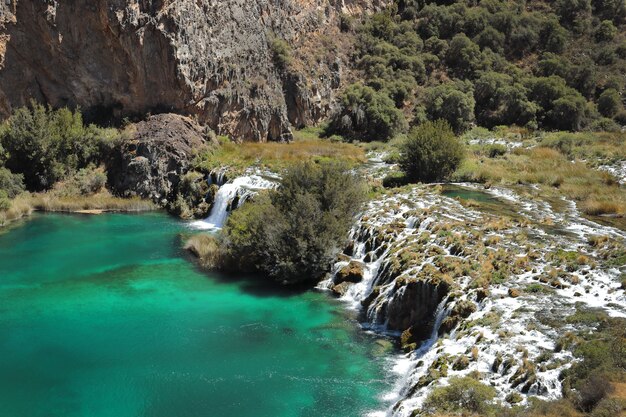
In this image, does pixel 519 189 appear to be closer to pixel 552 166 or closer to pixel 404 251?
pixel 552 166

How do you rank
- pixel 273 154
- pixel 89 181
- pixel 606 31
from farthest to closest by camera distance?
pixel 606 31 → pixel 273 154 → pixel 89 181

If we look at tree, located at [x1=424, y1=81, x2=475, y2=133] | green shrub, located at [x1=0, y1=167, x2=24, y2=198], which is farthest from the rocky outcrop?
tree, located at [x1=424, y1=81, x2=475, y2=133]

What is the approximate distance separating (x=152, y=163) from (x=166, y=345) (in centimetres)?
2245

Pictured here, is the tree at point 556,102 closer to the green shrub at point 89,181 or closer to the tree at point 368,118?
the tree at point 368,118

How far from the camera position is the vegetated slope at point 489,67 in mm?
50219

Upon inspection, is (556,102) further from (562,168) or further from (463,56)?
(562,168)

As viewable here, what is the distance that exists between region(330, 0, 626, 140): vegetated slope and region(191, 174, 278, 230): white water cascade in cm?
1785

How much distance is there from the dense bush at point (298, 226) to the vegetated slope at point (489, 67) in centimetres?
2542

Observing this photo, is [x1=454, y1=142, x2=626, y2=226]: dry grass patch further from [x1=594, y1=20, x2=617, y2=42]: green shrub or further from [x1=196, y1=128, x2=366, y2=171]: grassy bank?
[x1=594, y1=20, x2=617, y2=42]: green shrub

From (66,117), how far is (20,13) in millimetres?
8290

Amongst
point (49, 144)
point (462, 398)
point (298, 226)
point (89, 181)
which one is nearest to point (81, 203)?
point (89, 181)

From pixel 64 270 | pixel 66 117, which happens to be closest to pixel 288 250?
pixel 64 270

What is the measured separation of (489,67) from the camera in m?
56.9

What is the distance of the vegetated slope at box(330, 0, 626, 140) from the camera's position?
50.2 metres
